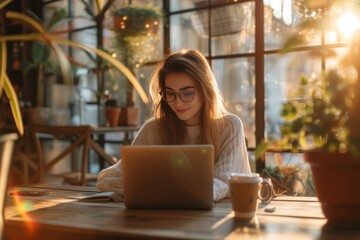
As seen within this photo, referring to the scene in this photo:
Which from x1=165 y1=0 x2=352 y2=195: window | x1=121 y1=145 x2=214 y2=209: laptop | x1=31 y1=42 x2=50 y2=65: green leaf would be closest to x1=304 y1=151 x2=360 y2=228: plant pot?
x1=121 y1=145 x2=214 y2=209: laptop

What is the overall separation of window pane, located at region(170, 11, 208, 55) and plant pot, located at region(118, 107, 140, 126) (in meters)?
0.68

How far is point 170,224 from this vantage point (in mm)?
1189

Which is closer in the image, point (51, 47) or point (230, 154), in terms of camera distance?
point (51, 47)

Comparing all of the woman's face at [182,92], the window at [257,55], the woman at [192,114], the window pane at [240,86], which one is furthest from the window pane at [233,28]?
the woman's face at [182,92]

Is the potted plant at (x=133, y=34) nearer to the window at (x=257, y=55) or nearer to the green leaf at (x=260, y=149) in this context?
the window at (x=257, y=55)

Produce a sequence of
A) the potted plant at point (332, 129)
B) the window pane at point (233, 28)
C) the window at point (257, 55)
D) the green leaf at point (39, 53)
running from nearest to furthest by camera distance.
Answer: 1. the potted plant at point (332, 129)
2. the window at point (257, 55)
3. the window pane at point (233, 28)
4. the green leaf at point (39, 53)

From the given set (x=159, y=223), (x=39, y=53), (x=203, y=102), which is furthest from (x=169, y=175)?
(x=39, y=53)

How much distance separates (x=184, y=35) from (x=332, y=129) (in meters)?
3.16

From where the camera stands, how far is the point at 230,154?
1.97 metres

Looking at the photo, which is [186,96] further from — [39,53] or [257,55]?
[39,53]

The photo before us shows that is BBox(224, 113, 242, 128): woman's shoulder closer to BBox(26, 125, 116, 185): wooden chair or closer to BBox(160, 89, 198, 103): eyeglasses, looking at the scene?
BBox(160, 89, 198, 103): eyeglasses

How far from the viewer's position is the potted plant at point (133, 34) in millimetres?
3988

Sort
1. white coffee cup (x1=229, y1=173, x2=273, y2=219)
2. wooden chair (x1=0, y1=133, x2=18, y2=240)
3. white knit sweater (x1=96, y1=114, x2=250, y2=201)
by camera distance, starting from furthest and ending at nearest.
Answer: white knit sweater (x1=96, y1=114, x2=250, y2=201)
white coffee cup (x1=229, y1=173, x2=273, y2=219)
wooden chair (x1=0, y1=133, x2=18, y2=240)

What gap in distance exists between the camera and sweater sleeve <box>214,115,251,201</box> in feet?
6.00
